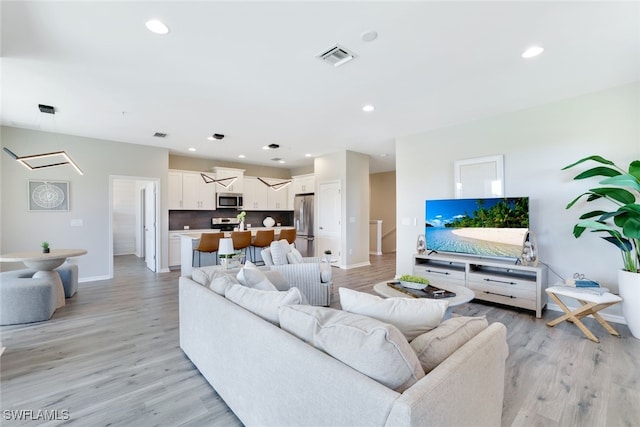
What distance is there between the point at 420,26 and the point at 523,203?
2.72 metres

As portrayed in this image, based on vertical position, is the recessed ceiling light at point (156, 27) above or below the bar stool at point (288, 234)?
above

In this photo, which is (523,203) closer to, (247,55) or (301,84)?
(301,84)

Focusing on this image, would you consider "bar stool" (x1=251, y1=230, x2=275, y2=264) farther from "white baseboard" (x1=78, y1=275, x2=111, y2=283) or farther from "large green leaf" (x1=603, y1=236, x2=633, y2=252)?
"large green leaf" (x1=603, y1=236, x2=633, y2=252)

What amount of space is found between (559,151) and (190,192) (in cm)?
714

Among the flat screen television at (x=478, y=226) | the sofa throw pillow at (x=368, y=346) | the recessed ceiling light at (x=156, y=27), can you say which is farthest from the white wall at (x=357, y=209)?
the sofa throw pillow at (x=368, y=346)

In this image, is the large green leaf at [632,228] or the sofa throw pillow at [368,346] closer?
the sofa throw pillow at [368,346]

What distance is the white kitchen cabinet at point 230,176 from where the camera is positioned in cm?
732

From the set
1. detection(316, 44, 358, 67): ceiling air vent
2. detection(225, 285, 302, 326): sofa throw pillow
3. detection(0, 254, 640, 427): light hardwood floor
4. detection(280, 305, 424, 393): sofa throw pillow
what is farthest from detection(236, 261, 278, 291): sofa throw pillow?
detection(316, 44, 358, 67): ceiling air vent

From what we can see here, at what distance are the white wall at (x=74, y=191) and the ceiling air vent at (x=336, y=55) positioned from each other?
4949 mm

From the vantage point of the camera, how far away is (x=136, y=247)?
855 centimetres

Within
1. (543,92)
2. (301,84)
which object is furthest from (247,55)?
(543,92)

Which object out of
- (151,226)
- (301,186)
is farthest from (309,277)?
(301,186)

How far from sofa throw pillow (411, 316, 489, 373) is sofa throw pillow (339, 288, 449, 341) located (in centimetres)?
6

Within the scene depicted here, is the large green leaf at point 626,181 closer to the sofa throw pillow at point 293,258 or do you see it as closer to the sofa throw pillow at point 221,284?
the sofa throw pillow at point 293,258
